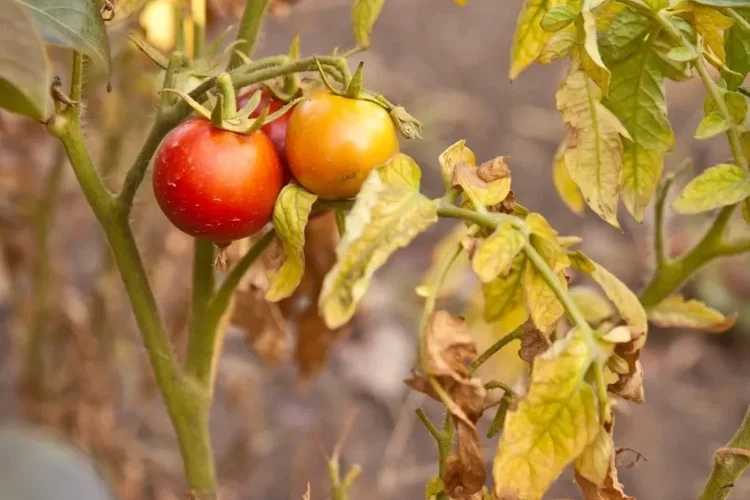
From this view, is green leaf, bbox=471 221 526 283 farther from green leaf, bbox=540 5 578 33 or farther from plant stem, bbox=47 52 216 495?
plant stem, bbox=47 52 216 495

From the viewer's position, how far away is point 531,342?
1.65 feet

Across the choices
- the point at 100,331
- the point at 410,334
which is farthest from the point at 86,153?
the point at 410,334

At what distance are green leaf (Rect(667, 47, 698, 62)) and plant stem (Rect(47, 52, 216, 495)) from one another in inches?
14.8

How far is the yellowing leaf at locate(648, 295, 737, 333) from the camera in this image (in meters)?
0.72

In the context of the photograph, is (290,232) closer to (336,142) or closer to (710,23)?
(336,142)

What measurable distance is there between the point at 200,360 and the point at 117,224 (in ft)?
0.44

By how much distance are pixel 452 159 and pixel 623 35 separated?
0.49 ft

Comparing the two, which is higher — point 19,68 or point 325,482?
point 19,68

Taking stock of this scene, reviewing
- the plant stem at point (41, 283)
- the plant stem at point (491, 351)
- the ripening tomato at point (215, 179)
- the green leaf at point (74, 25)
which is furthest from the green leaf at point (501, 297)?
the plant stem at point (41, 283)

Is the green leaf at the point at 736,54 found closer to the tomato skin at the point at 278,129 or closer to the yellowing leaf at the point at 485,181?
the yellowing leaf at the point at 485,181

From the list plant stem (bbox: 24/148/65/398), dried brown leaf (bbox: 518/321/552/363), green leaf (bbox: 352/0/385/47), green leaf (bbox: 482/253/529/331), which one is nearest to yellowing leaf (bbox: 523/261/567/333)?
dried brown leaf (bbox: 518/321/552/363)

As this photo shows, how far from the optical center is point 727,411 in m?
1.91

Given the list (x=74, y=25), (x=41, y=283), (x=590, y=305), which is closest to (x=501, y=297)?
(x=590, y=305)

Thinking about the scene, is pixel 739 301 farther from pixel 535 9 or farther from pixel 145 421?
pixel 535 9
